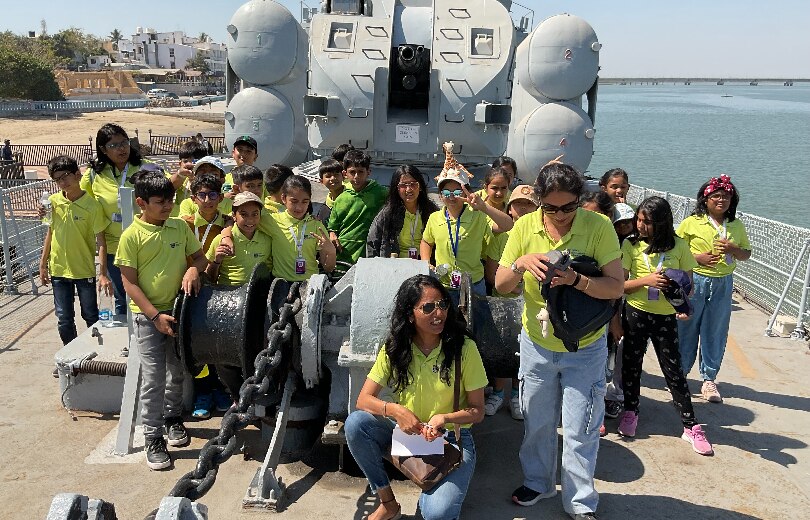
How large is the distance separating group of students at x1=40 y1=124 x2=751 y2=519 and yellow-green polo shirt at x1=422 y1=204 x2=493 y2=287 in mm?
10

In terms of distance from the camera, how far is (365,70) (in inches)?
283

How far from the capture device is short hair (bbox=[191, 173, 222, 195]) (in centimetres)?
452

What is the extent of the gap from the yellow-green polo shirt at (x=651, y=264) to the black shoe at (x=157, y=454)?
3.14m

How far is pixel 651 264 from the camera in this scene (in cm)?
448

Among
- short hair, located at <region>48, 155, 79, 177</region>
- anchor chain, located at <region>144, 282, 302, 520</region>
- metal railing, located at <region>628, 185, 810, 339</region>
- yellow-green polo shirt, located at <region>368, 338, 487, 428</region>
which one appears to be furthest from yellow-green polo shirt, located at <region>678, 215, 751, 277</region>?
short hair, located at <region>48, 155, 79, 177</region>

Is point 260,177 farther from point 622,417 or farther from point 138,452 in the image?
point 622,417

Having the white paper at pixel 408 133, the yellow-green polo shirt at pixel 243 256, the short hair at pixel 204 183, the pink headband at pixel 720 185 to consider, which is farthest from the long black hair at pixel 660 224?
the white paper at pixel 408 133

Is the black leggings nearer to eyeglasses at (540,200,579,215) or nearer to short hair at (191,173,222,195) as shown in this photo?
eyeglasses at (540,200,579,215)

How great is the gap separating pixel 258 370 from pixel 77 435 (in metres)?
1.91

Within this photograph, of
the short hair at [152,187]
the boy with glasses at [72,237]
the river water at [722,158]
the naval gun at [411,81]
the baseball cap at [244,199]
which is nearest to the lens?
the short hair at [152,187]

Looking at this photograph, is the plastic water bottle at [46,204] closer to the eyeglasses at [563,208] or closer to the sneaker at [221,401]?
the sneaker at [221,401]

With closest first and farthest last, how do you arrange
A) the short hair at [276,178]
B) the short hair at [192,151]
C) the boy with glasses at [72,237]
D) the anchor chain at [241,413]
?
the anchor chain at [241,413] < the short hair at [276,178] < the boy with glasses at [72,237] < the short hair at [192,151]

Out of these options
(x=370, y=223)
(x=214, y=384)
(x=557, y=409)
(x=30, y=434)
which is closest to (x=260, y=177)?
(x=370, y=223)

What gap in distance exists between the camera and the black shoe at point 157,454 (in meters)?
4.09
